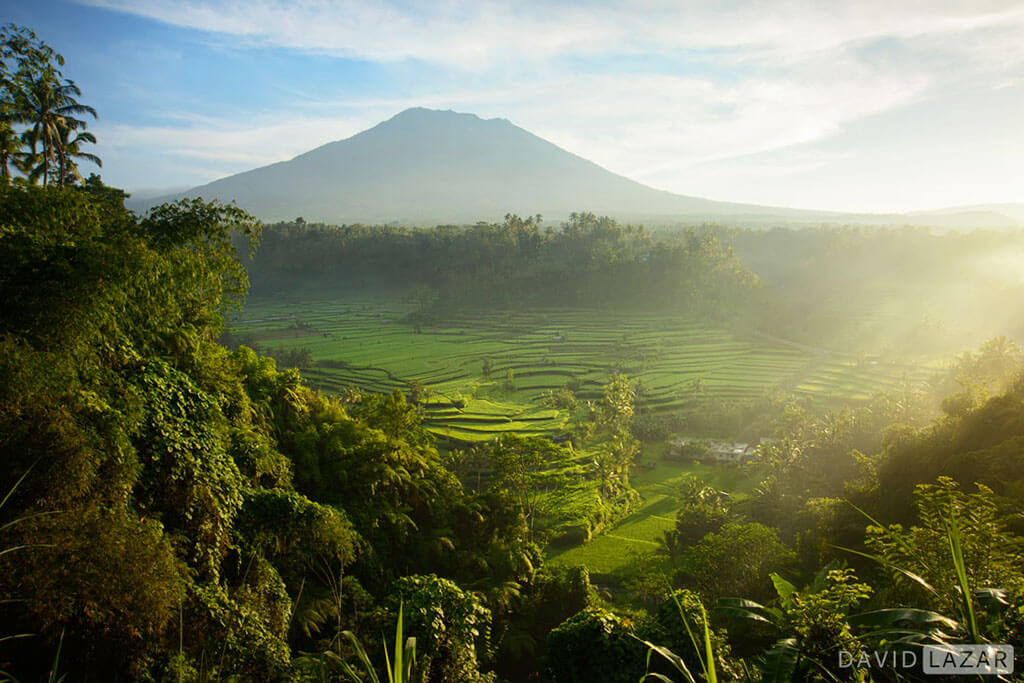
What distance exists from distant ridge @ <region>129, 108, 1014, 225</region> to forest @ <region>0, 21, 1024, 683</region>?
439ft

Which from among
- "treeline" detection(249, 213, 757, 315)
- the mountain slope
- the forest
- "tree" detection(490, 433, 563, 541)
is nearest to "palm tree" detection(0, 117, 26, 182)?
the forest

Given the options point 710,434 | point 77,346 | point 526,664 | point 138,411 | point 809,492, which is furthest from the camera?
point 710,434

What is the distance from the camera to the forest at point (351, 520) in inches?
142

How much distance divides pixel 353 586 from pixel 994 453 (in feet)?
34.1

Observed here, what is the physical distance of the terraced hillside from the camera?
28.6m

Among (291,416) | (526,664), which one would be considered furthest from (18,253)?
(526,664)

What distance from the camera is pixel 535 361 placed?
116 ft

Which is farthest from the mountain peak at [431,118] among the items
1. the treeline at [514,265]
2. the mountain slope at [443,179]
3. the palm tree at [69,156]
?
the palm tree at [69,156]

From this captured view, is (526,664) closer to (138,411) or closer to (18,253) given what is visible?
(138,411)

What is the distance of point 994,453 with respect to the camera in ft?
28.5

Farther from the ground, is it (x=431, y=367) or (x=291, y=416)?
(x=291, y=416)

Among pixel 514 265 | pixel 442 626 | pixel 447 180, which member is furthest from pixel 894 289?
pixel 447 180

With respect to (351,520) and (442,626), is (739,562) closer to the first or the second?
(442,626)

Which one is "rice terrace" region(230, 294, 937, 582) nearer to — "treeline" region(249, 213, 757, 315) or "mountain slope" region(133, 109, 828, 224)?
"treeline" region(249, 213, 757, 315)
